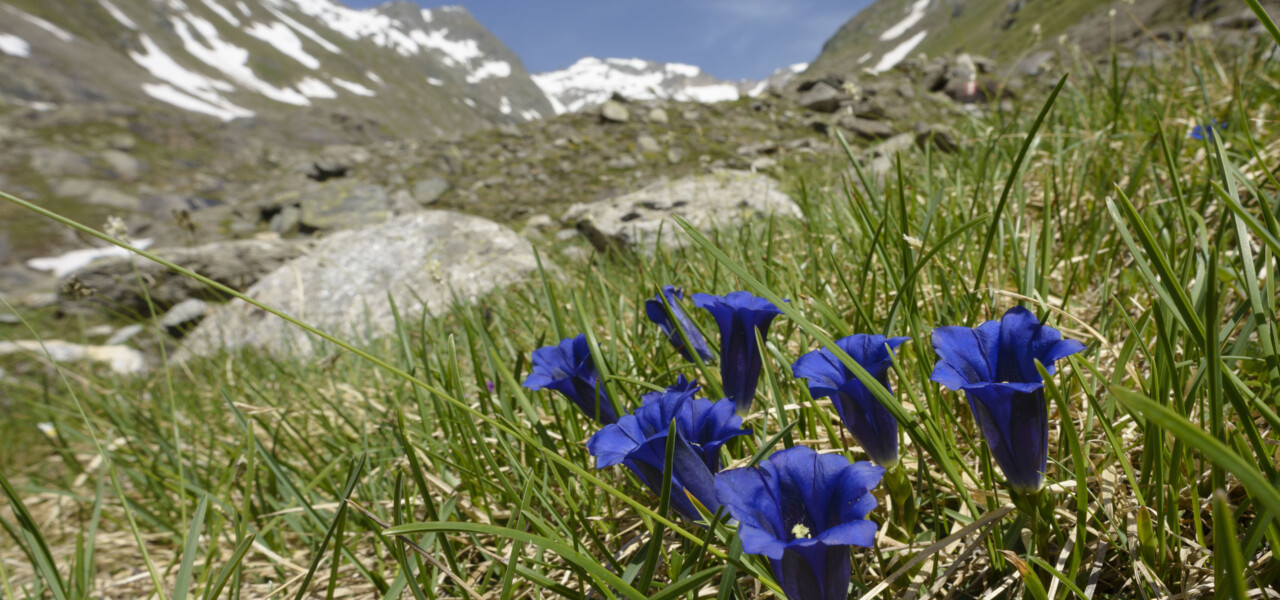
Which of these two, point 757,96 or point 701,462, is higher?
point 757,96

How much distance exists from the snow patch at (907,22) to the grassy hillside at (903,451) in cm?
14496

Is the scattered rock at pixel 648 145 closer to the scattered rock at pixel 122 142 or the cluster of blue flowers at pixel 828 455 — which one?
the cluster of blue flowers at pixel 828 455

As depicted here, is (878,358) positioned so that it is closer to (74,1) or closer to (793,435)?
(793,435)

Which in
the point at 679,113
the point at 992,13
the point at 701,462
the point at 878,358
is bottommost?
the point at 701,462

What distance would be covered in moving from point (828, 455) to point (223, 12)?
480 feet

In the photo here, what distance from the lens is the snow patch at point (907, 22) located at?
128375 millimetres

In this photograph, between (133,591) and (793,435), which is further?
(133,591)

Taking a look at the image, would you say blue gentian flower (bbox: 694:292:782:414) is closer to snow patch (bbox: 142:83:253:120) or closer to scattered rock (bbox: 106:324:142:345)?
scattered rock (bbox: 106:324:142:345)

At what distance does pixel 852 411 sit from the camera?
1.05 meters

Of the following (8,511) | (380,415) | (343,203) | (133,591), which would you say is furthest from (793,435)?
(343,203)

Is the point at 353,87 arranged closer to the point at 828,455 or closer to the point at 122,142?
the point at 122,142

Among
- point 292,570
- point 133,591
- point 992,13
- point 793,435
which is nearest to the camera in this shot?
point 793,435

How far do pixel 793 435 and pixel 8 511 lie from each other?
14.2ft

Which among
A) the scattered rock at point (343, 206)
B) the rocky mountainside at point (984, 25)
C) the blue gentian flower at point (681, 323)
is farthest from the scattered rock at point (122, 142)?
the blue gentian flower at point (681, 323)
